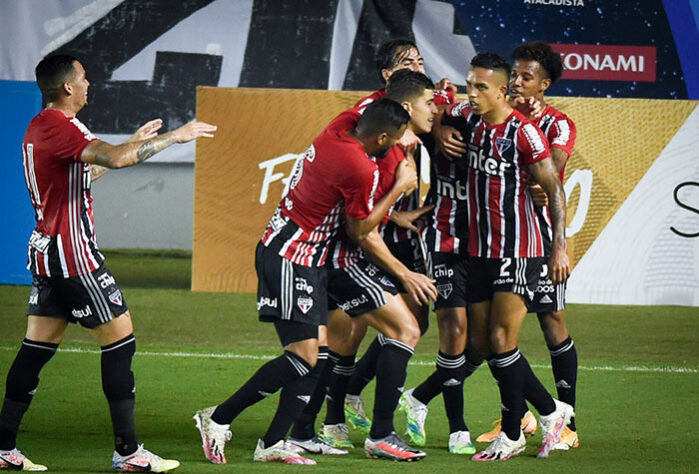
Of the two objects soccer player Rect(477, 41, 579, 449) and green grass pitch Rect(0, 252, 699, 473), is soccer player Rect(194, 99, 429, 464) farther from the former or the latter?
soccer player Rect(477, 41, 579, 449)

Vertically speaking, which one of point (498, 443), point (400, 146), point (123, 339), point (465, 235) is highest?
point (400, 146)

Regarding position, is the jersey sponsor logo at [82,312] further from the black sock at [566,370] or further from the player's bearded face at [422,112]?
the black sock at [566,370]

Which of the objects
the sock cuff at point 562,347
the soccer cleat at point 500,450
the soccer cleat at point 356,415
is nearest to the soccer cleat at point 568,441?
the soccer cleat at point 500,450

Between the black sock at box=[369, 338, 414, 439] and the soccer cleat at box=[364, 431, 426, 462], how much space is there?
1.1 inches

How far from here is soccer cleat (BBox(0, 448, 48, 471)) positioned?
518 cm

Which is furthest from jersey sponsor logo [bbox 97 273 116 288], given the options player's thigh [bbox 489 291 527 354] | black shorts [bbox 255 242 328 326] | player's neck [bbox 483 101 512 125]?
player's neck [bbox 483 101 512 125]

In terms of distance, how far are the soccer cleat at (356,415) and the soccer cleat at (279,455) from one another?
0.88 meters

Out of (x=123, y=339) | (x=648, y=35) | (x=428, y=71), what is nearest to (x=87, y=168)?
(x=123, y=339)

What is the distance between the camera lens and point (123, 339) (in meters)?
5.23

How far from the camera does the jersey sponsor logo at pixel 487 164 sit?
5.72 metres

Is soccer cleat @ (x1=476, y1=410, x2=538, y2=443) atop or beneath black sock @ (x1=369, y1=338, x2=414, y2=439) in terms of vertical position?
beneath

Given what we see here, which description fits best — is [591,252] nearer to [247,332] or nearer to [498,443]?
[247,332]

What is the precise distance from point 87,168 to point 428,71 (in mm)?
9884

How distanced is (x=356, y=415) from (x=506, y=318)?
3.65ft
